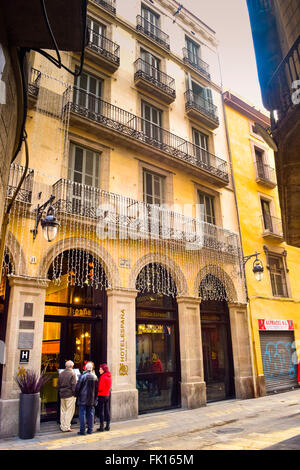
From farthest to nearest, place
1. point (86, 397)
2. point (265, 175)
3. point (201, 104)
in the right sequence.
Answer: point (265, 175)
point (201, 104)
point (86, 397)

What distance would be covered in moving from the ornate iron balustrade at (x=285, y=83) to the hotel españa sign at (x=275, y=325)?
1111 cm

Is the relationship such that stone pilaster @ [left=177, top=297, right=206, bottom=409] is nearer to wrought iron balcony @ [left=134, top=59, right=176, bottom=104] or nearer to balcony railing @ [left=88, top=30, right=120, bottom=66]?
wrought iron balcony @ [left=134, top=59, right=176, bottom=104]

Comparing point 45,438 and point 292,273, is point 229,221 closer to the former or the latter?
point 292,273

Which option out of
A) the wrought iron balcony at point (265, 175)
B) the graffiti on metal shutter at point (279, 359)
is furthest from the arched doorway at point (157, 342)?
the wrought iron balcony at point (265, 175)

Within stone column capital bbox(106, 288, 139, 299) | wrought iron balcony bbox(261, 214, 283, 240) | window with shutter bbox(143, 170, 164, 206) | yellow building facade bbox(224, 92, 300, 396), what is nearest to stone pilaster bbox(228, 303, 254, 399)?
yellow building facade bbox(224, 92, 300, 396)

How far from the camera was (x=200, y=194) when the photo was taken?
15.8m

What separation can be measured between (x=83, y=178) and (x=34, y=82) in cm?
334

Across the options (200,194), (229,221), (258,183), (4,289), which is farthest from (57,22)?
(258,183)

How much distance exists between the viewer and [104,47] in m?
13.8

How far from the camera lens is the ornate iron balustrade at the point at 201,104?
645 inches

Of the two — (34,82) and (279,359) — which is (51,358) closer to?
(34,82)

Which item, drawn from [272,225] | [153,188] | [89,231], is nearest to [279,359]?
[272,225]

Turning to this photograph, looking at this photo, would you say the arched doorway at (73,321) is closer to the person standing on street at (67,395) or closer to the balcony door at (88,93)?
the person standing on street at (67,395)

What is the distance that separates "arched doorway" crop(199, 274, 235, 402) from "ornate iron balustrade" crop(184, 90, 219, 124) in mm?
8263
